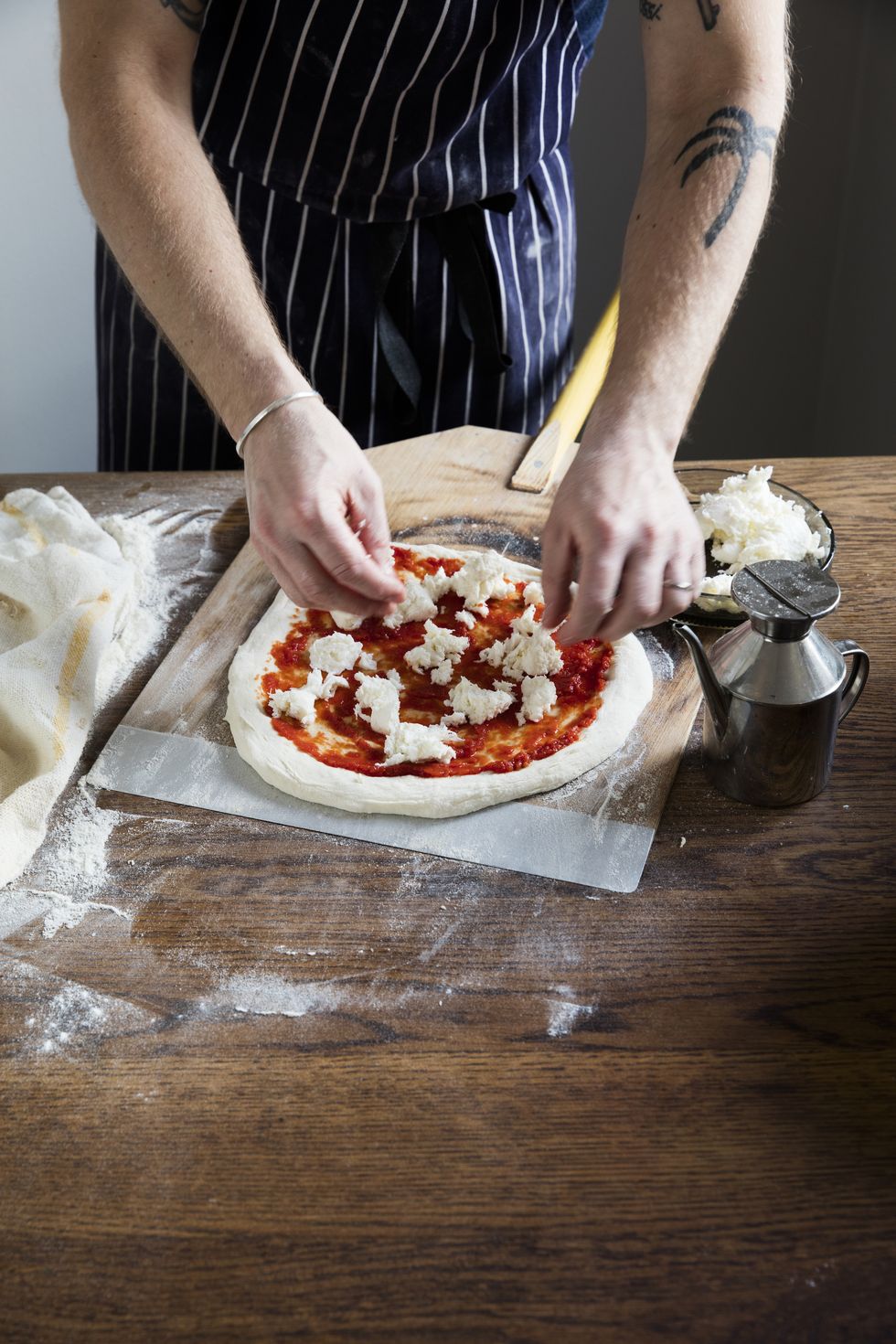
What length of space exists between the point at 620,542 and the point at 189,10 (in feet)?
3.24

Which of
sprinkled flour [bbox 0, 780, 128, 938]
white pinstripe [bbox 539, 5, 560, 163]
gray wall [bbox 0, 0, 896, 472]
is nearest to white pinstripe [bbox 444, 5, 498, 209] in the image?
white pinstripe [bbox 539, 5, 560, 163]

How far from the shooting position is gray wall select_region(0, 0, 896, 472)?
2701 mm

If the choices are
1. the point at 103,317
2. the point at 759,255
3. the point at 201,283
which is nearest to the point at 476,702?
the point at 201,283

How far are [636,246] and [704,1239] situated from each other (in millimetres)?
1159

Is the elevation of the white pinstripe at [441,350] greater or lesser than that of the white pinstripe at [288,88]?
lesser

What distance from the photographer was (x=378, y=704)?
1.33 m

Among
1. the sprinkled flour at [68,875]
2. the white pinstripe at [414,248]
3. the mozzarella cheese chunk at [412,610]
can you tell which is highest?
the white pinstripe at [414,248]

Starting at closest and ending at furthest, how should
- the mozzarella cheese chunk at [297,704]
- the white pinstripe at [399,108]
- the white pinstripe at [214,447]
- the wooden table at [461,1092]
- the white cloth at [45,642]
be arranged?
1. the wooden table at [461,1092]
2. the white cloth at [45,642]
3. the mozzarella cheese chunk at [297,704]
4. the white pinstripe at [399,108]
5. the white pinstripe at [214,447]

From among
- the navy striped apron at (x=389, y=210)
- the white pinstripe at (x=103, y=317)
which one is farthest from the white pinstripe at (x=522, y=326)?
the white pinstripe at (x=103, y=317)

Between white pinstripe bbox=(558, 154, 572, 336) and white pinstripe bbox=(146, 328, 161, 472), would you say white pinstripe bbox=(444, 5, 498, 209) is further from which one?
white pinstripe bbox=(146, 328, 161, 472)

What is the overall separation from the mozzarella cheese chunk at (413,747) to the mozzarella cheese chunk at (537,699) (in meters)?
0.11

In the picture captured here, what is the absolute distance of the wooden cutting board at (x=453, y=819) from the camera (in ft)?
3.87

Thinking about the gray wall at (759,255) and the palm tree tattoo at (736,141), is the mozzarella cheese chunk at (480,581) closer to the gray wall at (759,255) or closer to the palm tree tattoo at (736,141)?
the palm tree tattoo at (736,141)

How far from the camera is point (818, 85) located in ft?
9.09
